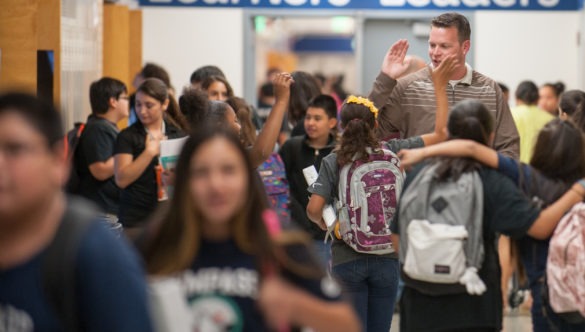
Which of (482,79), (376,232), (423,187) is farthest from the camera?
(482,79)

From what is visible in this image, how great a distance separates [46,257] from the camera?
8.85 ft

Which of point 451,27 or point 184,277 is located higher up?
point 451,27

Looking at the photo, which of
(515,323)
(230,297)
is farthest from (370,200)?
(515,323)

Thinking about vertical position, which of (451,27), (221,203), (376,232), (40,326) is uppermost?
(451,27)

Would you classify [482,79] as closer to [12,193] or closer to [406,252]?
[406,252]

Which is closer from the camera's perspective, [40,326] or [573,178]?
[40,326]

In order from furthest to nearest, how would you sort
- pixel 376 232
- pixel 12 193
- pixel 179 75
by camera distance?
pixel 179 75 < pixel 376 232 < pixel 12 193

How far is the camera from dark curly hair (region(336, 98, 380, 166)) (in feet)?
19.7

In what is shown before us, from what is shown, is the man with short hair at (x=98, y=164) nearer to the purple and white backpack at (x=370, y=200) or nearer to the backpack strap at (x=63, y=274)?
the purple and white backpack at (x=370, y=200)

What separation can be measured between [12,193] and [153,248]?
61 centimetres

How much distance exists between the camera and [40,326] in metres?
2.72

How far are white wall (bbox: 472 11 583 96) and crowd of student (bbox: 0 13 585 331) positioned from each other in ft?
17.1

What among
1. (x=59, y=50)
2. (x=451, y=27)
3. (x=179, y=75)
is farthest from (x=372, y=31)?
(x=451, y=27)

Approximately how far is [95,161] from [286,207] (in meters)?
1.33
